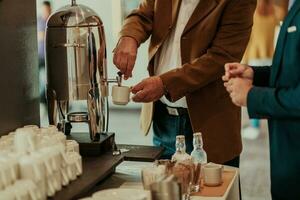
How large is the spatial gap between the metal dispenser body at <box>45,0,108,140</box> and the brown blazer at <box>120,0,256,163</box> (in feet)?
1.12

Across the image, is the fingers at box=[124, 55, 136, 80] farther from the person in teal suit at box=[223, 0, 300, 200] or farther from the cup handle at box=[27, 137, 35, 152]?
the cup handle at box=[27, 137, 35, 152]

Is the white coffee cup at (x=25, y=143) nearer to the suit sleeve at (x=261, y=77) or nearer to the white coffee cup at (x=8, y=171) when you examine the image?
the white coffee cup at (x=8, y=171)

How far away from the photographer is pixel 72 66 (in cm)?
190

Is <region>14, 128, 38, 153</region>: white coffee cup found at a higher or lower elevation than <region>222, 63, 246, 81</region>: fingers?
lower

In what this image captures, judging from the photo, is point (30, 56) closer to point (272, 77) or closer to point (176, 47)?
point (176, 47)

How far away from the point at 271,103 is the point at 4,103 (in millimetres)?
873

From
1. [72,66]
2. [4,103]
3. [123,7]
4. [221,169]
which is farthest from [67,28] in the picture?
[123,7]

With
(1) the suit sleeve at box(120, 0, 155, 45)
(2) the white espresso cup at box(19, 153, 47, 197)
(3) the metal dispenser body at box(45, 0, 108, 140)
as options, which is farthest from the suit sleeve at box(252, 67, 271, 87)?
(2) the white espresso cup at box(19, 153, 47, 197)

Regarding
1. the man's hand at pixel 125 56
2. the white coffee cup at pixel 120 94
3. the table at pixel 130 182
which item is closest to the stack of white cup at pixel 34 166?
the table at pixel 130 182

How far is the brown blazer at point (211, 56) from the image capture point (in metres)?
2.21

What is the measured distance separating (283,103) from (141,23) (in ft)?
3.22

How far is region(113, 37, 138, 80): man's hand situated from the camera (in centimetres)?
219

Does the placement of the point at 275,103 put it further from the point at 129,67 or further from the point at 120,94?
the point at 129,67

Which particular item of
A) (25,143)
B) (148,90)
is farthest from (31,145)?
(148,90)
